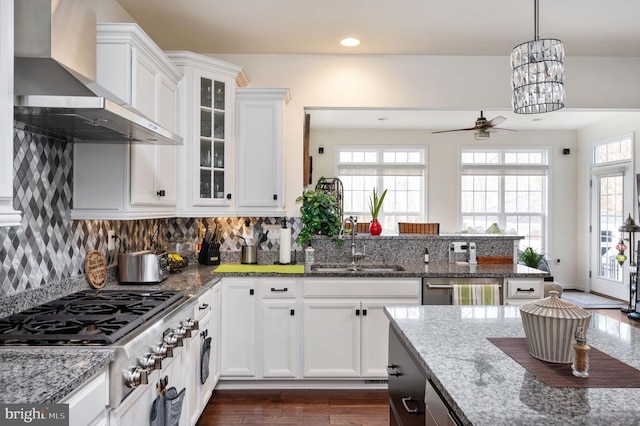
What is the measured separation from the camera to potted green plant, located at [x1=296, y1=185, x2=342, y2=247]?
3.79 meters

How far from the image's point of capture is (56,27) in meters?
1.65

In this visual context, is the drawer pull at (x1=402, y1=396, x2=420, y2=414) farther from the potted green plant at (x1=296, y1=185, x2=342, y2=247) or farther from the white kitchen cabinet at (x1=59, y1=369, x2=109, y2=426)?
the potted green plant at (x1=296, y1=185, x2=342, y2=247)

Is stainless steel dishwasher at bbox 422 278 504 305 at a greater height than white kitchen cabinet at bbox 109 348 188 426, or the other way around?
stainless steel dishwasher at bbox 422 278 504 305

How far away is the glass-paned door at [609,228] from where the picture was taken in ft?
22.1

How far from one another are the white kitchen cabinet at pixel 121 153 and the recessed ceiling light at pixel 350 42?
151 centimetres

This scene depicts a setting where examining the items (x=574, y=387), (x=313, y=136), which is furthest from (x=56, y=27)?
(x=313, y=136)

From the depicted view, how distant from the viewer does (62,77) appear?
1725mm

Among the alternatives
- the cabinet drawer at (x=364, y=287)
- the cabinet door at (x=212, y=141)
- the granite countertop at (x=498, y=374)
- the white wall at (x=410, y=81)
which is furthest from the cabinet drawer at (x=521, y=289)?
the cabinet door at (x=212, y=141)

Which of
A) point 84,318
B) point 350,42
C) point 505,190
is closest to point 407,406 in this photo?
point 84,318

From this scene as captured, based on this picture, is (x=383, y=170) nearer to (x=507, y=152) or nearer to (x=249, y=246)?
Result: (x=507, y=152)

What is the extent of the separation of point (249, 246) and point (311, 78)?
61.3 inches

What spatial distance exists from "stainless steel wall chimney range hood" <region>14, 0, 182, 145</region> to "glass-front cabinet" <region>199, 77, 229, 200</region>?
1159 millimetres

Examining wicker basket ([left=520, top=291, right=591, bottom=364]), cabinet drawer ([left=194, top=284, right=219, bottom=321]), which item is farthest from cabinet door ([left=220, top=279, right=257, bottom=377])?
wicker basket ([left=520, top=291, right=591, bottom=364])

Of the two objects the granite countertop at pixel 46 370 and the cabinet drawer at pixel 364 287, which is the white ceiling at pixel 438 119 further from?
the granite countertop at pixel 46 370
